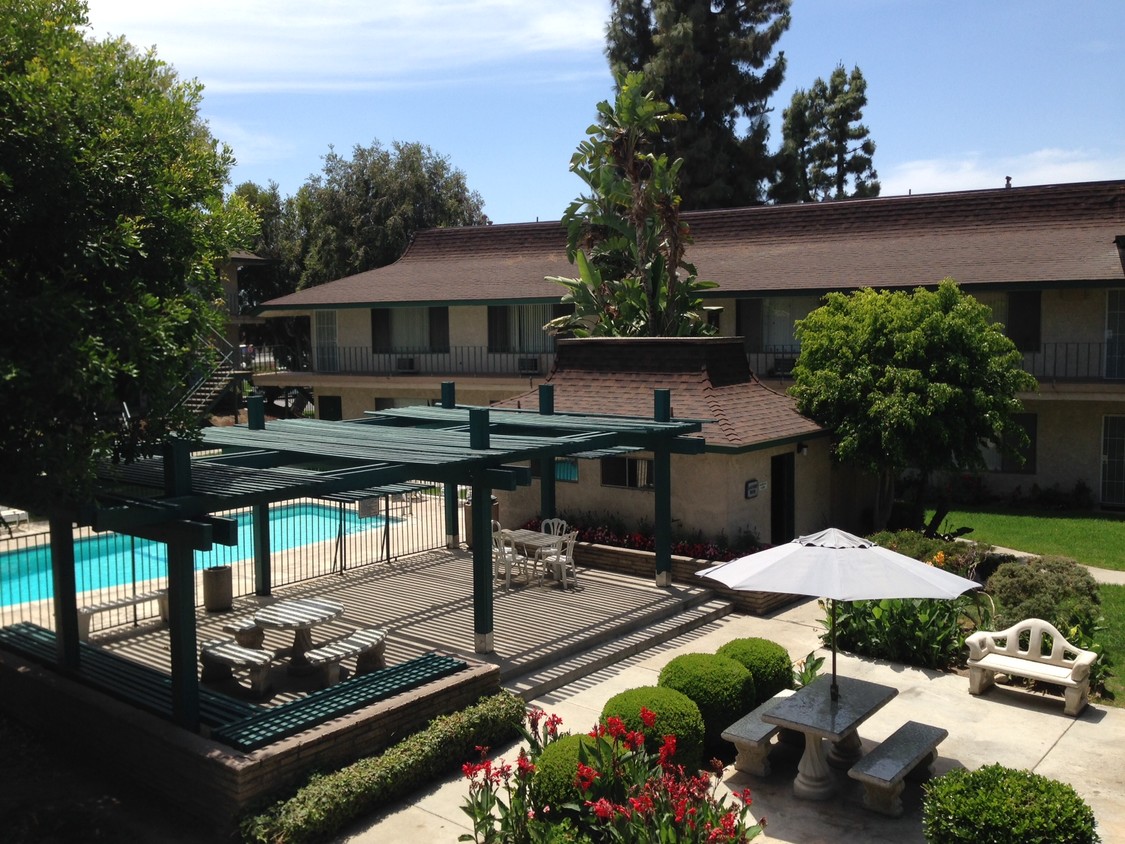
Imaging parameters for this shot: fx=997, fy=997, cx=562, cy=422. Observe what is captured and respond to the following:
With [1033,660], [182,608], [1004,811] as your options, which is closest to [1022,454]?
[1033,660]

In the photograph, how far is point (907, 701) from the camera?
1158 cm

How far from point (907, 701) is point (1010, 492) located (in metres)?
15.0

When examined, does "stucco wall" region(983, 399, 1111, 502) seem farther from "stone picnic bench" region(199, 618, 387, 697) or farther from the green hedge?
"stone picnic bench" region(199, 618, 387, 697)

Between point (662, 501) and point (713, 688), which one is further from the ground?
point (662, 501)

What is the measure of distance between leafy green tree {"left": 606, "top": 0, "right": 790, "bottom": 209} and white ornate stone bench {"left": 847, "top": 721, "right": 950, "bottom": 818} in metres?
38.9

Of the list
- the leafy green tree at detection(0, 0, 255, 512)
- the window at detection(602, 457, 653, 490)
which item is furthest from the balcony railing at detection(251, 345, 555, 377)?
the leafy green tree at detection(0, 0, 255, 512)

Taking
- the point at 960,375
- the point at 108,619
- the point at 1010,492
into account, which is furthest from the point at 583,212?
the point at 108,619

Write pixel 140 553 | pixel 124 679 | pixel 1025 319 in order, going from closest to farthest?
pixel 124 679
pixel 140 553
pixel 1025 319

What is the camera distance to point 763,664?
10734mm

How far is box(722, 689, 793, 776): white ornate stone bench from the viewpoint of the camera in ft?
31.2

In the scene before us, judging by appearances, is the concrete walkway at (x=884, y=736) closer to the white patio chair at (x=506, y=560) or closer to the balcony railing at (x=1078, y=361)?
the white patio chair at (x=506, y=560)

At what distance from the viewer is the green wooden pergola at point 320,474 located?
9344 millimetres

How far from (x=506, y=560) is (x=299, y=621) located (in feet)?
15.8

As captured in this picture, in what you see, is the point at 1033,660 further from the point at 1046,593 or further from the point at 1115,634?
the point at 1115,634
